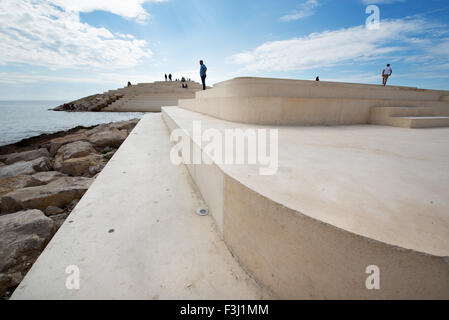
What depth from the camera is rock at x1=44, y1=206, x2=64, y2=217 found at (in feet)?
9.27

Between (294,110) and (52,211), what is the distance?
471cm

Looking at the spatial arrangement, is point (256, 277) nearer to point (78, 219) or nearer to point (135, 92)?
point (78, 219)

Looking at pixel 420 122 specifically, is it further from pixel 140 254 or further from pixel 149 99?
pixel 149 99

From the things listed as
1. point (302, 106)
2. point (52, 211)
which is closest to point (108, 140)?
point (52, 211)

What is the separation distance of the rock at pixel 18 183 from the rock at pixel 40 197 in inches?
27.9

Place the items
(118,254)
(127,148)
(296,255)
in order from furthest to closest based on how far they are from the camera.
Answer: (127,148) → (118,254) → (296,255)

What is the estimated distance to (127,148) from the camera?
4.52m

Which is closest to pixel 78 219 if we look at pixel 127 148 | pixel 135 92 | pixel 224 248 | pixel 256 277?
pixel 224 248

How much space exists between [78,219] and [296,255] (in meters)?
2.03

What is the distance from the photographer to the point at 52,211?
285cm

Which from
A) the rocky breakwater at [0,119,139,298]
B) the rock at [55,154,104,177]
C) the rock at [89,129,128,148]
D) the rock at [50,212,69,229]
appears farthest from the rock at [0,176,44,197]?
the rock at [89,129,128,148]

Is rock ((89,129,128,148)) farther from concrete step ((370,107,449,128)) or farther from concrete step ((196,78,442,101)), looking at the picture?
concrete step ((370,107,449,128))
